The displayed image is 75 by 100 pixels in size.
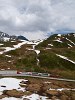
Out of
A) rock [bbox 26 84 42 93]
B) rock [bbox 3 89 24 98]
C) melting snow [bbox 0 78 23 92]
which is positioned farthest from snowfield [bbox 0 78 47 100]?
rock [bbox 26 84 42 93]

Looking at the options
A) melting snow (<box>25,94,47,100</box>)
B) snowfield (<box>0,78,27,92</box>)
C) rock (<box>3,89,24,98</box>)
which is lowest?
melting snow (<box>25,94,47,100</box>)

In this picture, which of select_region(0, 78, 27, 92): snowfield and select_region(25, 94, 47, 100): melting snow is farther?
select_region(0, 78, 27, 92): snowfield

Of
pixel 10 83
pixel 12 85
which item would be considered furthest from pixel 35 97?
pixel 10 83

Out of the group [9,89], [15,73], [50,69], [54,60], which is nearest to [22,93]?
[9,89]

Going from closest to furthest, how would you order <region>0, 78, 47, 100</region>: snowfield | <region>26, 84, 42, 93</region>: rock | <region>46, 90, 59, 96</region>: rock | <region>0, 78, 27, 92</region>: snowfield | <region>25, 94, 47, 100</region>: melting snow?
<region>25, 94, 47, 100</region>: melting snow
<region>0, 78, 47, 100</region>: snowfield
<region>46, 90, 59, 96</region>: rock
<region>26, 84, 42, 93</region>: rock
<region>0, 78, 27, 92</region>: snowfield

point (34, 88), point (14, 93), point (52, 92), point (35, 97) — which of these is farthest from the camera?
point (34, 88)

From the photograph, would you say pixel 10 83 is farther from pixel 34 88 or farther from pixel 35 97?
pixel 35 97

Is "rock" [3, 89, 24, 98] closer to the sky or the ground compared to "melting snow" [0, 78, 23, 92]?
closer to the ground

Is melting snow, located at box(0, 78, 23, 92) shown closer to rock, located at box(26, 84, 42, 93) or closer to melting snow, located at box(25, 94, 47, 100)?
rock, located at box(26, 84, 42, 93)

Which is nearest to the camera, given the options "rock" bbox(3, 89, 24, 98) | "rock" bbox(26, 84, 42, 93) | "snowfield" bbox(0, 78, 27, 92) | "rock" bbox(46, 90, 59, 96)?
"rock" bbox(3, 89, 24, 98)

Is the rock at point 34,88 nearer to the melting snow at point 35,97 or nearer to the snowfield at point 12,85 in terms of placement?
the snowfield at point 12,85

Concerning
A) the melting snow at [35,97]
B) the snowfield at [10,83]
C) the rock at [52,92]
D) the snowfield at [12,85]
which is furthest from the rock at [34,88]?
the melting snow at [35,97]
